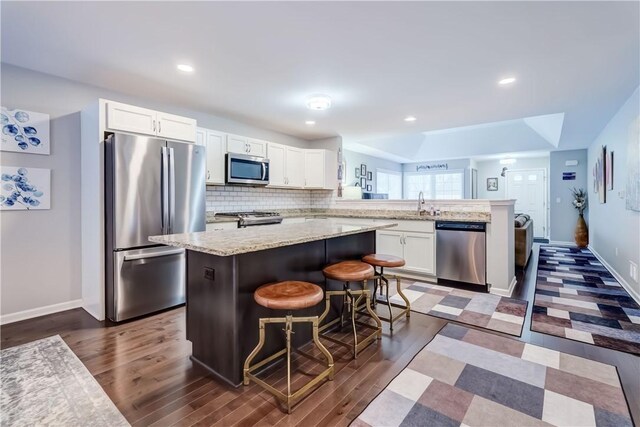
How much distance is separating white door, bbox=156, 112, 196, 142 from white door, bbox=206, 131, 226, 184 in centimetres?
55

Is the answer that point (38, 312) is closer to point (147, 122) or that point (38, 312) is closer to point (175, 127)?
point (147, 122)

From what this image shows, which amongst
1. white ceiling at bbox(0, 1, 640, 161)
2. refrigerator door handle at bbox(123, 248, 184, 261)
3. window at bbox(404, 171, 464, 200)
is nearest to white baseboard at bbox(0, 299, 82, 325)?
refrigerator door handle at bbox(123, 248, 184, 261)

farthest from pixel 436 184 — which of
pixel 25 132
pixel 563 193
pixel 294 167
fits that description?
pixel 25 132

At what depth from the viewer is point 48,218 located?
308cm

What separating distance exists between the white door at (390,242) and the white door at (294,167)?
177 cm

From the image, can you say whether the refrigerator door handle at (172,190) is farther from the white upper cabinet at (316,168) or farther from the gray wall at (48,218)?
the white upper cabinet at (316,168)

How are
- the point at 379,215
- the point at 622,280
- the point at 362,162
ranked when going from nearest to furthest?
the point at 622,280, the point at 379,215, the point at 362,162

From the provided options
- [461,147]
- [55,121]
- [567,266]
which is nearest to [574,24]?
[567,266]

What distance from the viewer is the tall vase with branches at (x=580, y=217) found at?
273 inches

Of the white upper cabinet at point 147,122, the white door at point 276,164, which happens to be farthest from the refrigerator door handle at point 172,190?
the white door at point 276,164

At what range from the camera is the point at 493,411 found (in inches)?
65.1

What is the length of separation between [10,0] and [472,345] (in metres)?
4.01

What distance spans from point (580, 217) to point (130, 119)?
29.6ft

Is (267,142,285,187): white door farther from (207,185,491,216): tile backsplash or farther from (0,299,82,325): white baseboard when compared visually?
(0,299,82,325): white baseboard
